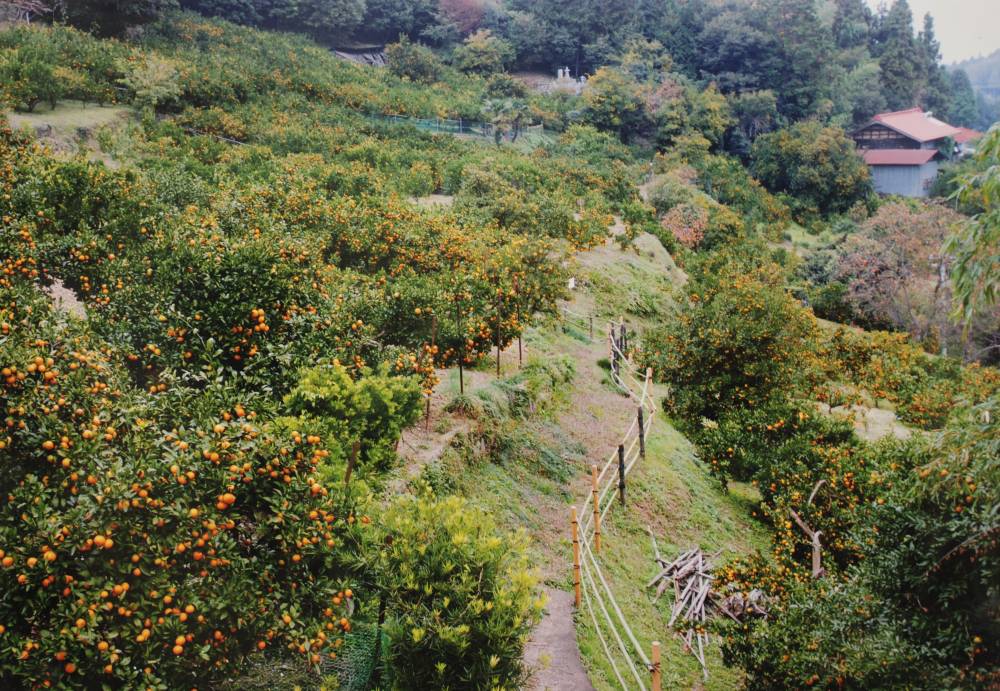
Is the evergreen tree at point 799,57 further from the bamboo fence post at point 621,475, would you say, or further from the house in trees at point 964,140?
the bamboo fence post at point 621,475

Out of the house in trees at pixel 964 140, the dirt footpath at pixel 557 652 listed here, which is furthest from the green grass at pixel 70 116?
the house in trees at pixel 964 140

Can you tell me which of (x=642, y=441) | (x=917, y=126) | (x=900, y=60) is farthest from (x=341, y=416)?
(x=900, y=60)

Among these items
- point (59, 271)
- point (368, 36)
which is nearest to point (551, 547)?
point (59, 271)

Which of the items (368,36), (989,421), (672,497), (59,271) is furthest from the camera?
(368,36)

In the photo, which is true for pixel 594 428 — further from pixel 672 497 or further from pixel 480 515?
pixel 480 515

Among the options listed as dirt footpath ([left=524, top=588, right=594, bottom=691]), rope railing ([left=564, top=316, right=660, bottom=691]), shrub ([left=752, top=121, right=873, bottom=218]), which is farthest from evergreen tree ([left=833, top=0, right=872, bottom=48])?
dirt footpath ([left=524, top=588, right=594, bottom=691])

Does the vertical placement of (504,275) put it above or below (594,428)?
above
